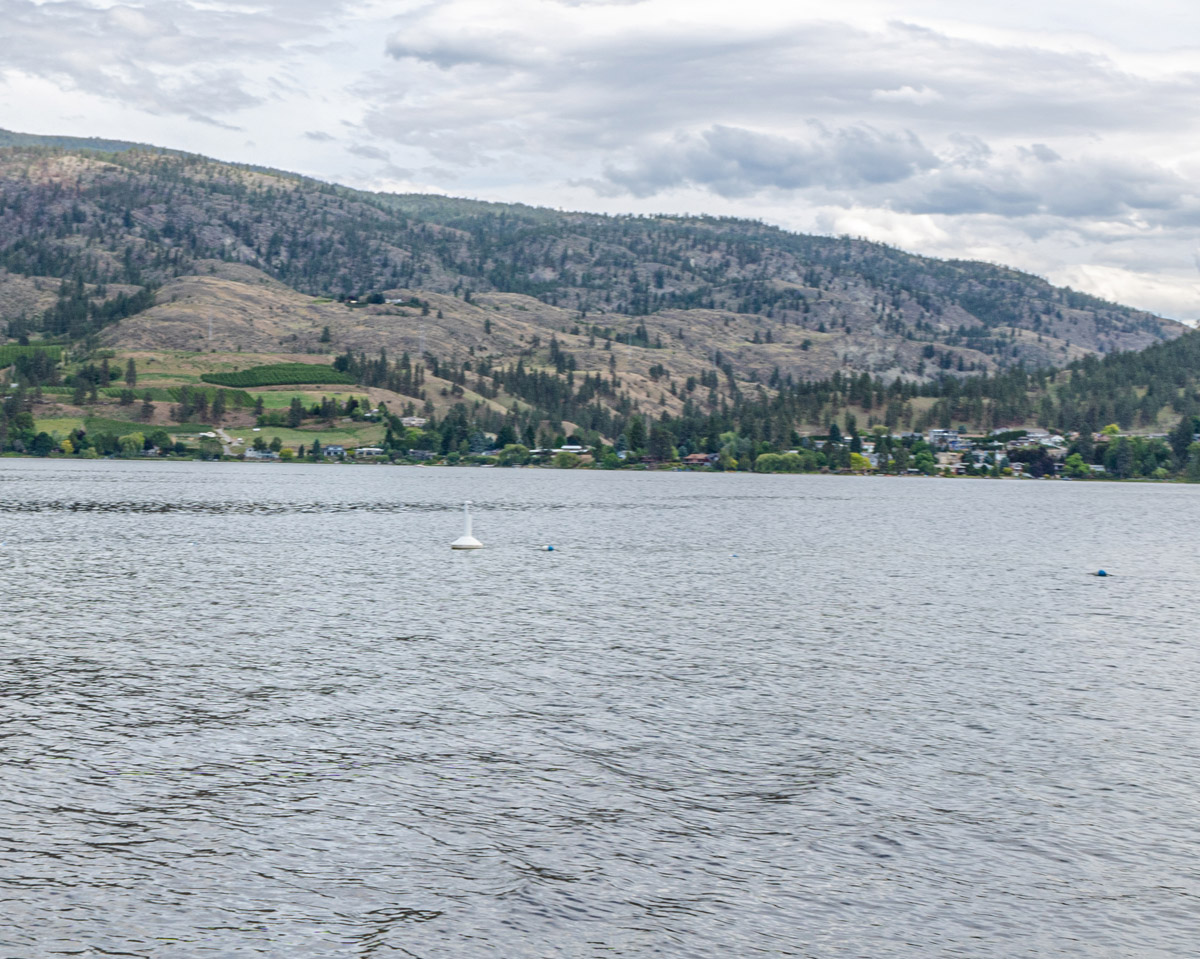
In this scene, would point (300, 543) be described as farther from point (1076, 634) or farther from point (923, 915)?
point (923, 915)

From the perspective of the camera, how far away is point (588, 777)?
40.5 meters

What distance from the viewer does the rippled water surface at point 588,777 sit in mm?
27984

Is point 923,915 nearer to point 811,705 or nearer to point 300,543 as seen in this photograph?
point 811,705

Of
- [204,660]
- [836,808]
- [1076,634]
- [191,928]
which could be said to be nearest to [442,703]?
[204,660]

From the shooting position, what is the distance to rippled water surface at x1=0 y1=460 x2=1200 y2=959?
28.0 meters

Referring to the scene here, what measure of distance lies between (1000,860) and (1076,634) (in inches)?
2039

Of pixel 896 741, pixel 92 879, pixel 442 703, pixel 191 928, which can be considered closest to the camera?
pixel 191 928

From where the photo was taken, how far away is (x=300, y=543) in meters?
142

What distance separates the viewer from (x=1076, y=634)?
79688 mm

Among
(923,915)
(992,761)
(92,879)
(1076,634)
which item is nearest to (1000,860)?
(923,915)

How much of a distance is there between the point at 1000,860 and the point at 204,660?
44412 millimetres

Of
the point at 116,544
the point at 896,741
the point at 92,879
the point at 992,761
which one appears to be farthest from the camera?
the point at 116,544

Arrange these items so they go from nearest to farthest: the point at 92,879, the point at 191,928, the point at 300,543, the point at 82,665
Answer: the point at 191,928
the point at 92,879
the point at 82,665
the point at 300,543

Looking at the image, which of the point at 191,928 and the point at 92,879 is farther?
the point at 92,879
